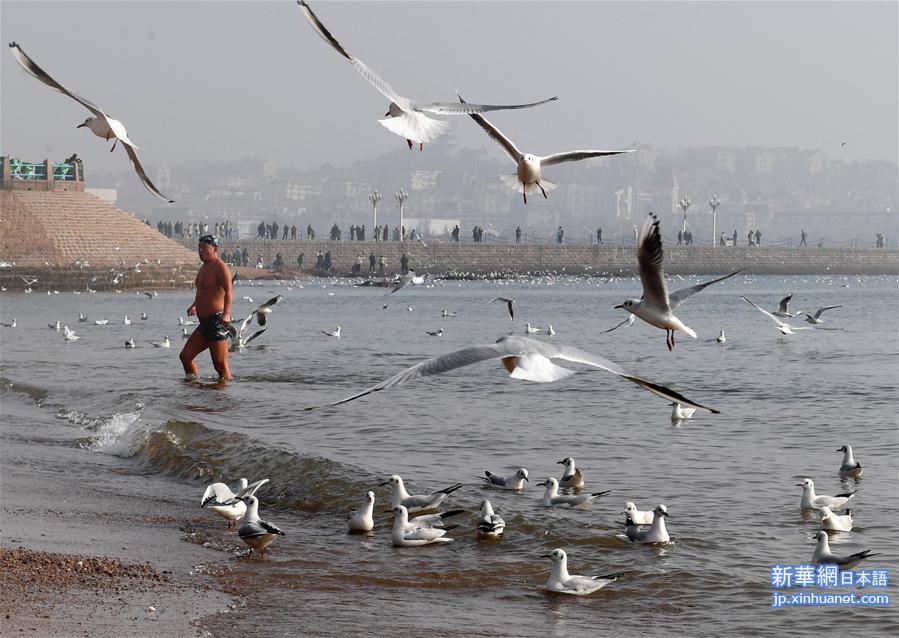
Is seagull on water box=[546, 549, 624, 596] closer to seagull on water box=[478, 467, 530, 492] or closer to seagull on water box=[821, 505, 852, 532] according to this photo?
seagull on water box=[821, 505, 852, 532]

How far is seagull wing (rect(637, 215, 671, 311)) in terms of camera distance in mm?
5840

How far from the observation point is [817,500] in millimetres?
9680

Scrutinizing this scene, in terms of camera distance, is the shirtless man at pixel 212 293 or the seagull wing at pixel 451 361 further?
the shirtless man at pixel 212 293

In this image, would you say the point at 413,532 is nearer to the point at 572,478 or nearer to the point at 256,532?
the point at 256,532

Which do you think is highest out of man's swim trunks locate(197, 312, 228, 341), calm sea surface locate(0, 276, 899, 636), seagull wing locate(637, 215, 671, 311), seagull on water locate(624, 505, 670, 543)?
seagull wing locate(637, 215, 671, 311)

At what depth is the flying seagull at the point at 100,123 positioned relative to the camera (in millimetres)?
6652

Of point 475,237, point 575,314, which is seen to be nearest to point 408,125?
point 575,314

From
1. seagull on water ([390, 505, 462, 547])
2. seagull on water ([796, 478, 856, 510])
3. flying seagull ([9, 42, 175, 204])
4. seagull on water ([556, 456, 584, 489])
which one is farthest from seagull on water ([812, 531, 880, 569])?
flying seagull ([9, 42, 175, 204])

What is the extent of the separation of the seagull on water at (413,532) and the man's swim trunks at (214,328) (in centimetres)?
704

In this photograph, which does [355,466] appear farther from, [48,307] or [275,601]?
[48,307]

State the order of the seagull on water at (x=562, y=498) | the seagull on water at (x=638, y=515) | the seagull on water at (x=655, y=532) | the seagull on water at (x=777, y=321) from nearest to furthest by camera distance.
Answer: the seagull on water at (x=655, y=532) → the seagull on water at (x=638, y=515) → the seagull on water at (x=562, y=498) → the seagull on water at (x=777, y=321)

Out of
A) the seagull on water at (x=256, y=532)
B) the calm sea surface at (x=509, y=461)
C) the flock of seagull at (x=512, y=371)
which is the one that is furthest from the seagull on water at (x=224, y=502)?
the seagull on water at (x=256, y=532)

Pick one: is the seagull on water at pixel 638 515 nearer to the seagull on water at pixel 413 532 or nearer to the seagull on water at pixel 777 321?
the seagull on water at pixel 413 532

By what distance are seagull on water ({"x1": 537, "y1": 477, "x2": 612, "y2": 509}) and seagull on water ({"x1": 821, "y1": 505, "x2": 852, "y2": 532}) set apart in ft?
5.73
